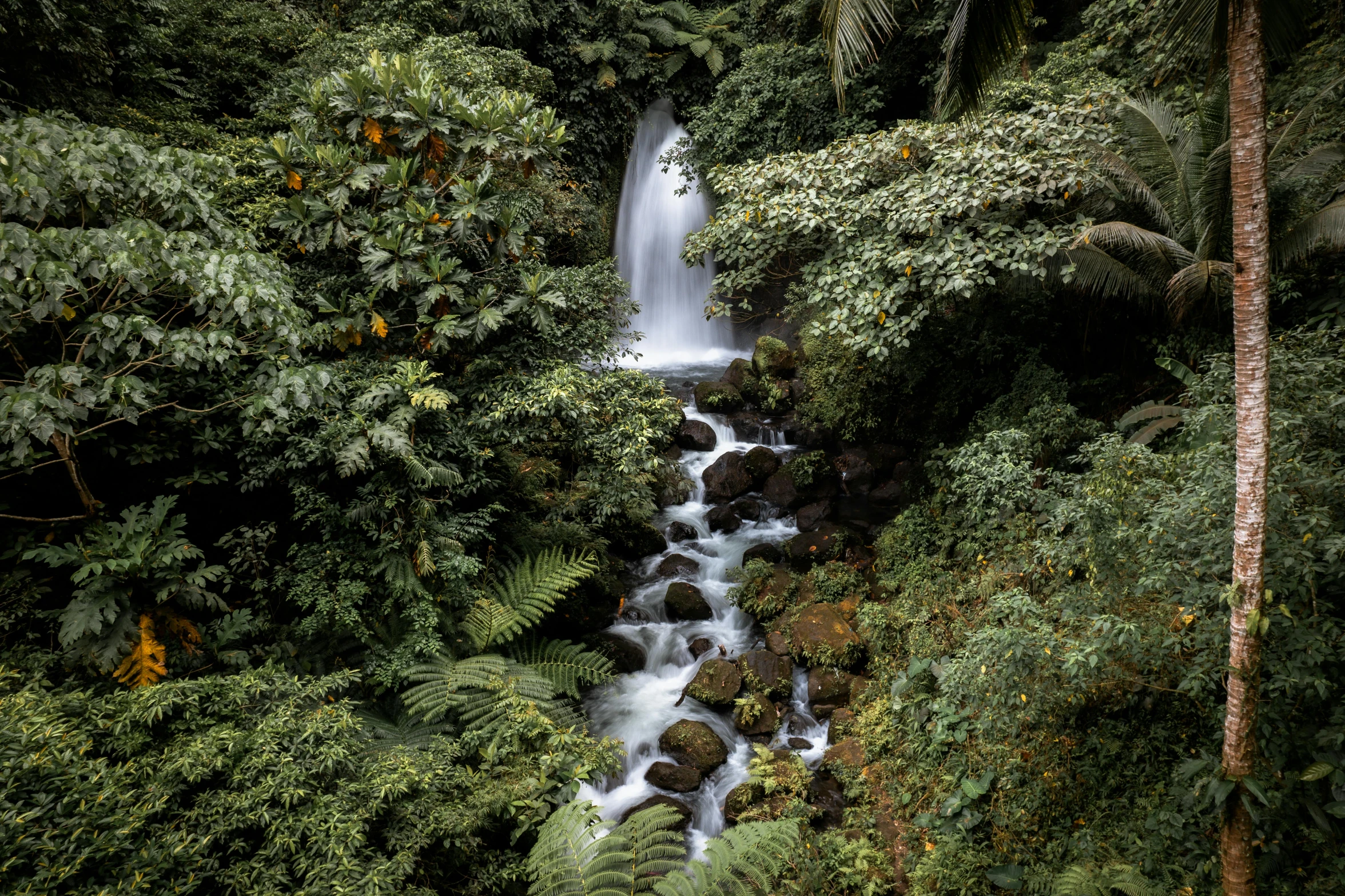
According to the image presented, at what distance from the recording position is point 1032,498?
6039 millimetres

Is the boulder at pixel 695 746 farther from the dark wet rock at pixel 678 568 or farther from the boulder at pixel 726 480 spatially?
the boulder at pixel 726 480

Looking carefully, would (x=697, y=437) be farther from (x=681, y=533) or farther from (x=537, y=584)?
(x=537, y=584)

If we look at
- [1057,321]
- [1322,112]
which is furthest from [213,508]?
[1322,112]

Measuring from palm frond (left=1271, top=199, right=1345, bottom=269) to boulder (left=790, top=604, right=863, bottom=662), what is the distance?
203 inches

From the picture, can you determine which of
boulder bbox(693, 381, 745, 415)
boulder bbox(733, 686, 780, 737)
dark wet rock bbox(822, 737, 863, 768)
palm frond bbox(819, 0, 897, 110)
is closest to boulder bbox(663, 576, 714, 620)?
boulder bbox(733, 686, 780, 737)

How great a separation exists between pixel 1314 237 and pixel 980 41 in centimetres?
351

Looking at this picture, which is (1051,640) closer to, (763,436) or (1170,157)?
(1170,157)

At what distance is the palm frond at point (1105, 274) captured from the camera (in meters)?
6.07

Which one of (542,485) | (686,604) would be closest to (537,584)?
(542,485)

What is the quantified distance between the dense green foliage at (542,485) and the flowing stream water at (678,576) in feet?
1.66

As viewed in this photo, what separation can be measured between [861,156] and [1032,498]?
4165 mm

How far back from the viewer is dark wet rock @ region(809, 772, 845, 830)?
5762 millimetres

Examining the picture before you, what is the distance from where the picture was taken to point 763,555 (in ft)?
29.3

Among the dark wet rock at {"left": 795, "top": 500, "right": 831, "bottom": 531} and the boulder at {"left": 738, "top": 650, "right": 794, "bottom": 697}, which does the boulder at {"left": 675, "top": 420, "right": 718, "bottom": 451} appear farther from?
the boulder at {"left": 738, "top": 650, "right": 794, "bottom": 697}
